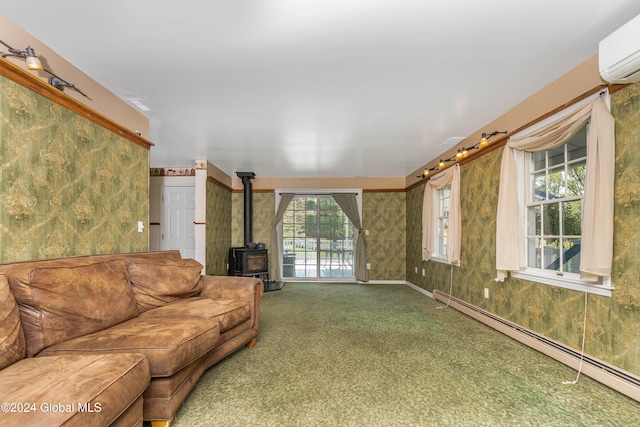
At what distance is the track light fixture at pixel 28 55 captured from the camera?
5.60 feet

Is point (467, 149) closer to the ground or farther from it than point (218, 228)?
farther from it

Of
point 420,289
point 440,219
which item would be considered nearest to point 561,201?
point 440,219

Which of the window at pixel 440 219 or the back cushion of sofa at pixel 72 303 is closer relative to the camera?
the back cushion of sofa at pixel 72 303

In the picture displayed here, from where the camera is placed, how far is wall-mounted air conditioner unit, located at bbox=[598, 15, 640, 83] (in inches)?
68.1

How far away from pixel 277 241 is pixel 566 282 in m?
5.27

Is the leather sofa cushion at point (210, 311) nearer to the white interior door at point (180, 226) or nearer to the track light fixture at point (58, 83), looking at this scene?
the track light fixture at point (58, 83)

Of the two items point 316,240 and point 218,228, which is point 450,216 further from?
point 218,228

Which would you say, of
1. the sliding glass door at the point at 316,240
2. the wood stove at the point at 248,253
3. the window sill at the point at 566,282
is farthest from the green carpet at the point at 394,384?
the sliding glass door at the point at 316,240

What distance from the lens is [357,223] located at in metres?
6.70

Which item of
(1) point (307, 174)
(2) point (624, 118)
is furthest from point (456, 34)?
(1) point (307, 174)

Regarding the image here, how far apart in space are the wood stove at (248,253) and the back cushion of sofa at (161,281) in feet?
9.31

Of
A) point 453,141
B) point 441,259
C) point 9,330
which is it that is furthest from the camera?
point 441,259

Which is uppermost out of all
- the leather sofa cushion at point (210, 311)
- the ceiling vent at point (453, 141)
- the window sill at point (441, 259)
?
the ceiling vent at point (453, 141)

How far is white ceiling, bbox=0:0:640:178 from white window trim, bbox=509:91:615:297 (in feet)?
1.06
